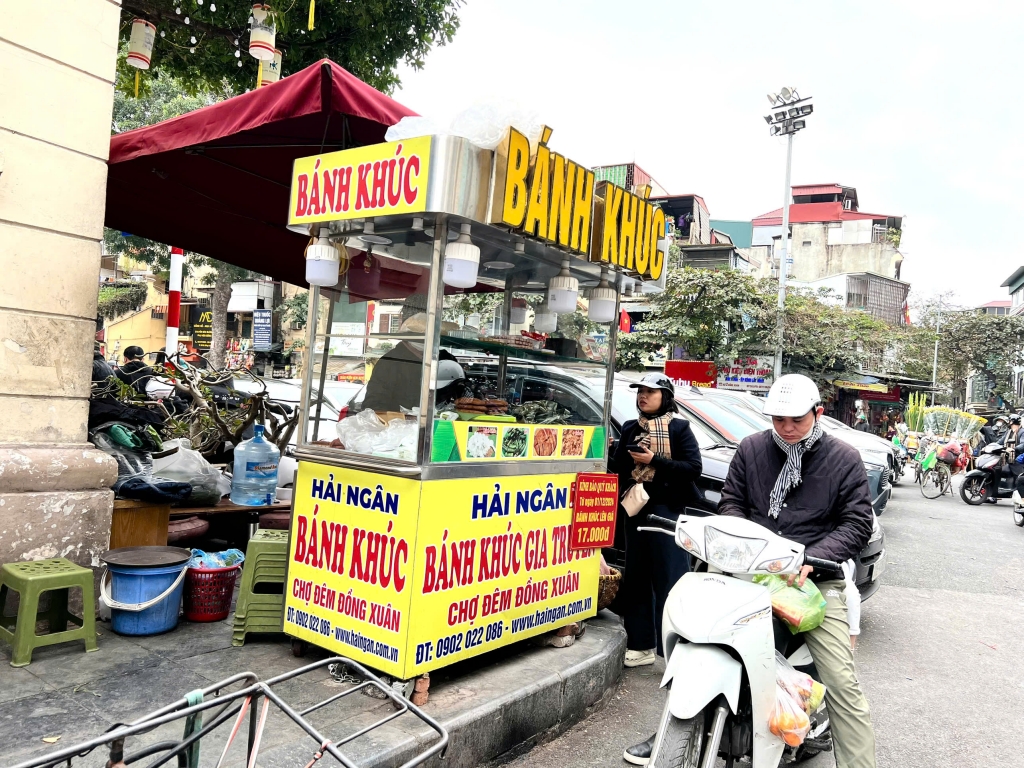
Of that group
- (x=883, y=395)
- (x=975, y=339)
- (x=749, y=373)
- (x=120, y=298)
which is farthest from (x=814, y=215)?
(x=120, y=298)

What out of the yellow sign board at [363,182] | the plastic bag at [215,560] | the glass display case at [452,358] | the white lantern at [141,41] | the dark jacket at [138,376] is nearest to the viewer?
the yellow sign board at [363,182]

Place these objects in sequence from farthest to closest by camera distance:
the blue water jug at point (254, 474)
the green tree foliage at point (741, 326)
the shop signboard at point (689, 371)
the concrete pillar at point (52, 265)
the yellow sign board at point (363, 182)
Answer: the green tree foliage at point (741, 326) → the shop signboard at point (689, 371) → the blue water jug at point (254, 474) → the concrete pillar at point (52, 265) → the yellow sign board at point (363, 182)

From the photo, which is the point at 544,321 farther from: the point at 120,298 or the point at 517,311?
the point at 120,298

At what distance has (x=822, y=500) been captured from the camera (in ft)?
10.2

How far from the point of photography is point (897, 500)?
14508mm

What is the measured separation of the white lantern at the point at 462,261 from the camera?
10.7ft

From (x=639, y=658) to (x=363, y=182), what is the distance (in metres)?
3.20

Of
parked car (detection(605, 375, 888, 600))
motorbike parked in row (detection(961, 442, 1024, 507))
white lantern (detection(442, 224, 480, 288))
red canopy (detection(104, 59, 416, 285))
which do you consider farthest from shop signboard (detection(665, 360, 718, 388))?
white lantern (detection(442, 224, 480, 288))

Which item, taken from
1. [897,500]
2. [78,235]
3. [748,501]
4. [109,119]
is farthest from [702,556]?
[897,500]

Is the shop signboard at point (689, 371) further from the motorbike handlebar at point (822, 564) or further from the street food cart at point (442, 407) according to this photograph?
the motorbike handlebar at point (822, 564)

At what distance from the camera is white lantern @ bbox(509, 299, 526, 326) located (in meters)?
4.39

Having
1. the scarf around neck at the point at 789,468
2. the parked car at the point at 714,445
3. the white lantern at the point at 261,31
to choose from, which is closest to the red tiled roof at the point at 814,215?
the parked car at the point at 714,445

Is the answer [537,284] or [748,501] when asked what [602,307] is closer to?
[537,284]

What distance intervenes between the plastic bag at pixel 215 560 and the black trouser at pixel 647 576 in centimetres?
231
